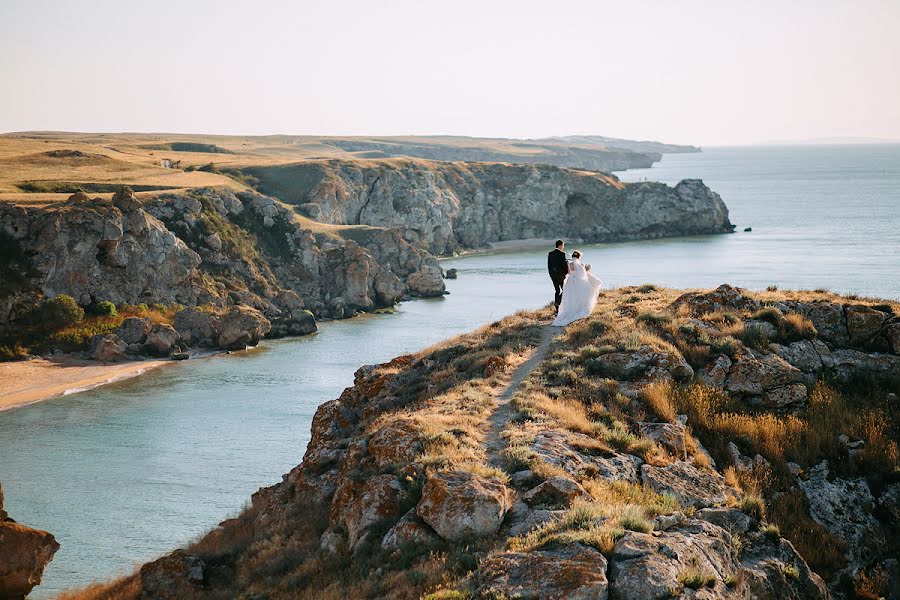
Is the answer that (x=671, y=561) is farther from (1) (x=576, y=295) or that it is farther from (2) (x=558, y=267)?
(2) (x=558, y=267)

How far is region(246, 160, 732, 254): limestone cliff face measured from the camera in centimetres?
11925

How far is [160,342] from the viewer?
57281mm

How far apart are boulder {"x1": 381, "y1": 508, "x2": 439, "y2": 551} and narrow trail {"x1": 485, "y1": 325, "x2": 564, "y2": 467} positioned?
2.10 m

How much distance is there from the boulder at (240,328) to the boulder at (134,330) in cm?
517

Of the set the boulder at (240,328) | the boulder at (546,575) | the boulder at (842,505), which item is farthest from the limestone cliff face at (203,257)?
the boulder at (546,575)

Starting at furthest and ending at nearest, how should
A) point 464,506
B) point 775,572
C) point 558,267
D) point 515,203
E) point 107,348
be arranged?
point 515,203 < point 107,348 < point 558,267 < point 464,506 < point 775,572

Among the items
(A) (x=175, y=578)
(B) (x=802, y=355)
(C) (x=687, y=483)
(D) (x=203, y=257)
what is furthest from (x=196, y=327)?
(C) (x=687, y=483)

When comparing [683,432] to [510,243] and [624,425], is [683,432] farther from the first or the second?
[510,243]

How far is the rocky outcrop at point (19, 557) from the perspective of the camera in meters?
18.8

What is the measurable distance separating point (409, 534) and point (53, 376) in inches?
1767

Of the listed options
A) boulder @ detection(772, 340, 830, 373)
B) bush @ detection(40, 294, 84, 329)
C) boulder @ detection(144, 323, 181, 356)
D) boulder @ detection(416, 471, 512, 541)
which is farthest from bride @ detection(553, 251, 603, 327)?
bush @ detection(40, 294, 84, 329)

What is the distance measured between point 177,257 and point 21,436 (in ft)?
95.5

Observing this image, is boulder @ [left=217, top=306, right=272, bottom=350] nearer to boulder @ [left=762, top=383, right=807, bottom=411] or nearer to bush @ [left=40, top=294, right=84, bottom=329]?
bush @ [left=40, top=294, right=84, bottom=329]

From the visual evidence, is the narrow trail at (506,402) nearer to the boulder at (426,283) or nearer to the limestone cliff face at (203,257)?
the limestone cliff face at (203,257)
